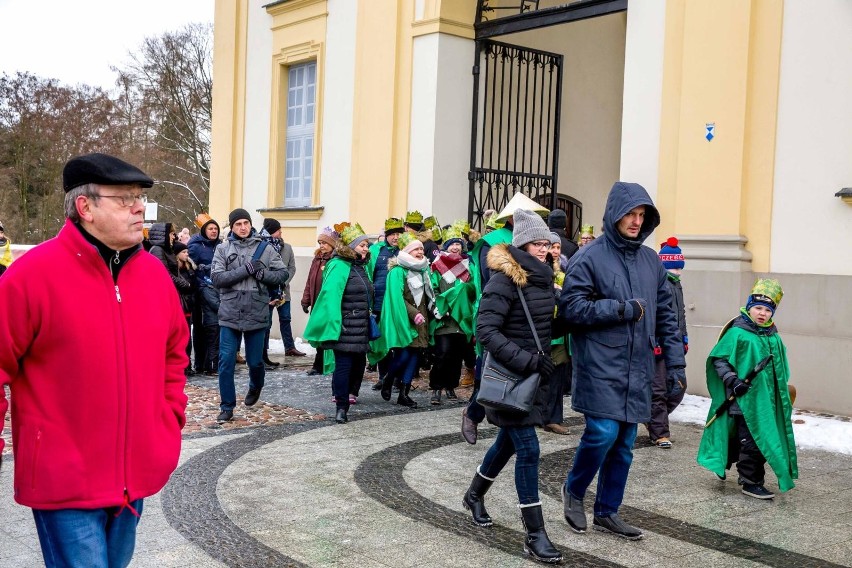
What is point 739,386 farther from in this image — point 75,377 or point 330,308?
point 75,377

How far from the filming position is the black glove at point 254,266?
8164mm

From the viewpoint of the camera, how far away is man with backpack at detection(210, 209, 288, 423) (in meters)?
8.20

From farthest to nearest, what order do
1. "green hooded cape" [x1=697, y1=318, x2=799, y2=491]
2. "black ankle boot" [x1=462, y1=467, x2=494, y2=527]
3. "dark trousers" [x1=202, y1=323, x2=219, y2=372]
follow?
"dark trousers" [x1=202, y1=323, x2=219, y2=372]
"green hooded cape" [x1=697, y1=318, x2=799, y2=491]
"black ankle boot" [x1=462, y1=467, x2=494, y2=527]

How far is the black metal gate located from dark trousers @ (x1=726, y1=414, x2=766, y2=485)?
7.66 meters

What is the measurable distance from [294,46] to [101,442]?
1384 centimetres

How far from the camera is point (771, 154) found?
30.8 feet

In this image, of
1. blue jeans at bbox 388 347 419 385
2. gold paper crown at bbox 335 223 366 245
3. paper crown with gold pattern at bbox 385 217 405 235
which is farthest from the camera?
paper crown with gold pattern at bbox 385 217 405 235

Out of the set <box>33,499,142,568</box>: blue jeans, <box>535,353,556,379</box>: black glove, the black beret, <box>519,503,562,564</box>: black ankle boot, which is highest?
the black beret

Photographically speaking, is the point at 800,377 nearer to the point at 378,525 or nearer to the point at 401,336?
the point at 401,336

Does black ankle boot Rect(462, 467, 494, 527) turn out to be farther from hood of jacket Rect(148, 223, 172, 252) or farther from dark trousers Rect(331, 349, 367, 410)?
hood of jacket Rect(148, 223, 172, 252)

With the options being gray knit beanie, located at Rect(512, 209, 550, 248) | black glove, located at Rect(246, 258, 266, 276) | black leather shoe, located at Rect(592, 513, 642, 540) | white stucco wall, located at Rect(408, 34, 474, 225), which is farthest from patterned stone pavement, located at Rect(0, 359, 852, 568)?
white stucco wall, located at Rect(408, 34, 474, 225)

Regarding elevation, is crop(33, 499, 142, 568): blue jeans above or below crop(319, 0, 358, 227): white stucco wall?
below

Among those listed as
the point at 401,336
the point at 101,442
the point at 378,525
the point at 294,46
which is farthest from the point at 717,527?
the point at 294,46

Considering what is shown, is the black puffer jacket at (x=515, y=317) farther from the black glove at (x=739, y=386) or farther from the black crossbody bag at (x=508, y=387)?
the black glove at (x=739, y=386)
